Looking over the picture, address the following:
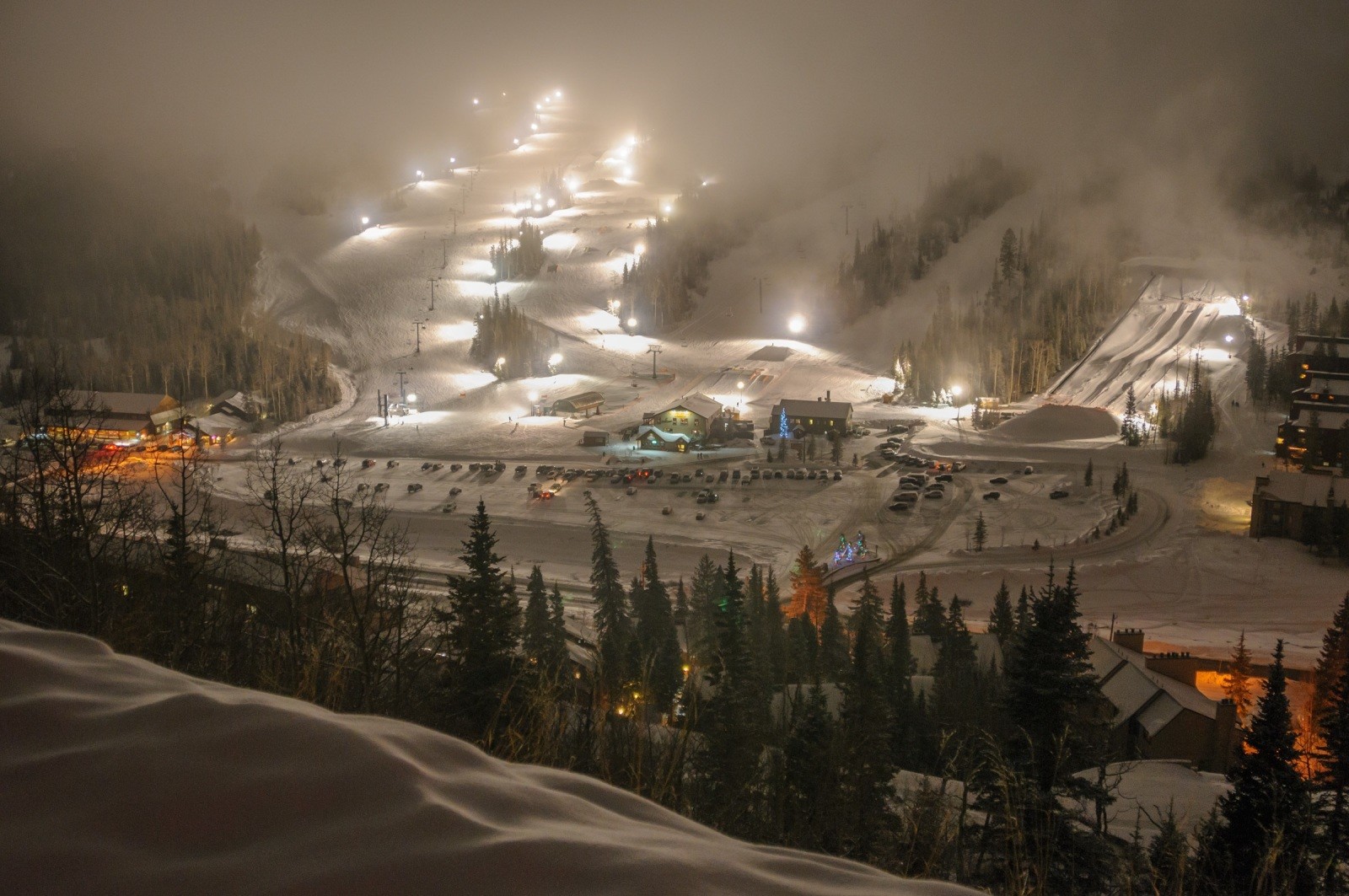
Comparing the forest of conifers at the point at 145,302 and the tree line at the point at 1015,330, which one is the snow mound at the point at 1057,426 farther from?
the forest of conifers at the point at 145,302

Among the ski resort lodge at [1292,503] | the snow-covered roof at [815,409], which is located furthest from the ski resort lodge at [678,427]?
the ski resort lodge at [1292,503]

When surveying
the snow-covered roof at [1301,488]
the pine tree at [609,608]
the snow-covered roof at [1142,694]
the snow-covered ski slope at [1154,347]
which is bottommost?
the snow-covered roof at [1142,694]

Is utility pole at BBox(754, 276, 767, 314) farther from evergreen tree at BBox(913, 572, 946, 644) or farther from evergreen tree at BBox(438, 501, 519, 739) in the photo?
evergreen tree at BBox(438, 501, 519, 739)

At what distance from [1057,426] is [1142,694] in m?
23.2

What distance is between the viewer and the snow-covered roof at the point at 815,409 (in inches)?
1366

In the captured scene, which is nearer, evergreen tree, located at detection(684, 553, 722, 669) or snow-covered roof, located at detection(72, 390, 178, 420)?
evergreen tree, located at detection(684, 553, 722, 669)

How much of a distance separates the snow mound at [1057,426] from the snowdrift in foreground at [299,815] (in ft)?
113

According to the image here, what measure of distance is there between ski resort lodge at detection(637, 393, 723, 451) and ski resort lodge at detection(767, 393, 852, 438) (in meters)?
2.95

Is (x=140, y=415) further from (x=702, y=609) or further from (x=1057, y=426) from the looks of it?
(x=1057, y=426)

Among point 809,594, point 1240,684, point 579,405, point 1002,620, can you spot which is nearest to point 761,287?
point 579,405

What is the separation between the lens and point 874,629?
15.1 m

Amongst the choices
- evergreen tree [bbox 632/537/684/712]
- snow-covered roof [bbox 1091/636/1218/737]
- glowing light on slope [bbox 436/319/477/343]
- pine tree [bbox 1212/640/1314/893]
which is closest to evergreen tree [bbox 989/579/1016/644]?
snow-covered roof [bbox 1091/636/1218/737]

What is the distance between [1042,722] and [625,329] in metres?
49.5

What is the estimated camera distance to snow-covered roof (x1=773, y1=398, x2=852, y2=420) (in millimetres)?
34688
